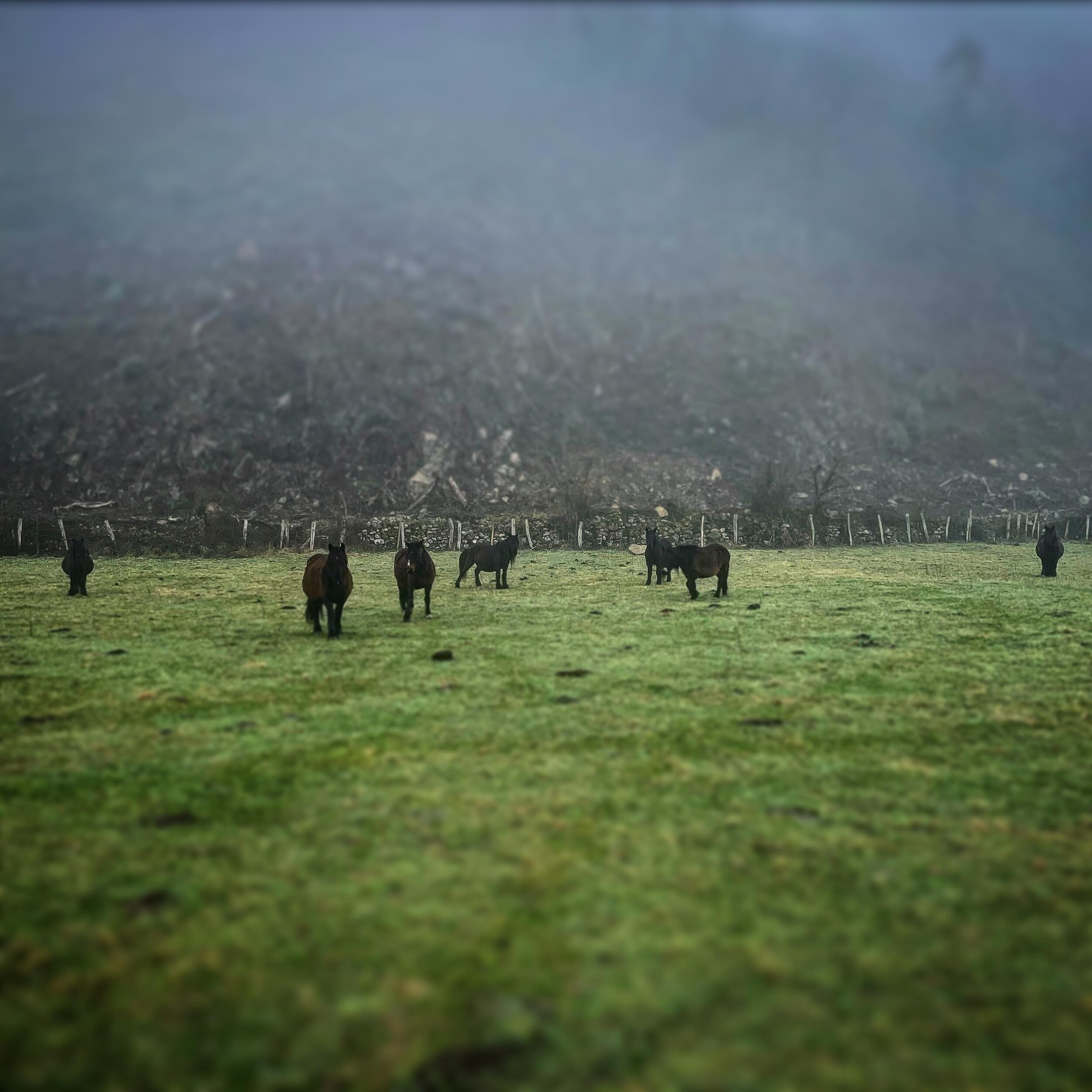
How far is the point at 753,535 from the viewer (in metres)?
37.0

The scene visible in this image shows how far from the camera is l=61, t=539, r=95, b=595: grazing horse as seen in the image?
16156 mm

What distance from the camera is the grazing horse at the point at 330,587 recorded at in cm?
1166

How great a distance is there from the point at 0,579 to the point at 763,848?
76.6ft

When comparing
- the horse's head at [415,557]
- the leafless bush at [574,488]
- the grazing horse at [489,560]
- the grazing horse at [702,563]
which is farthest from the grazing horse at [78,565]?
the leafless bush at [574,488]

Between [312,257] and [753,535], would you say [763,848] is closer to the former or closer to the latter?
[753,535]

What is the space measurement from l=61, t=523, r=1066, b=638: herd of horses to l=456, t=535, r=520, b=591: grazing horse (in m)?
0.02

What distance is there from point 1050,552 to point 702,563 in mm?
11434

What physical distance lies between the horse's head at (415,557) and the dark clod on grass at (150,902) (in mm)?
9704

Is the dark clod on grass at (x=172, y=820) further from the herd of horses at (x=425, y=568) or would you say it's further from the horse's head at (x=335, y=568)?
the horse's head at (x=335, y=568)

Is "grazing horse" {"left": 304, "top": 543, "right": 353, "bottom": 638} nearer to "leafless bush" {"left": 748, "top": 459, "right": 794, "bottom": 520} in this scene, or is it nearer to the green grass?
the green grass

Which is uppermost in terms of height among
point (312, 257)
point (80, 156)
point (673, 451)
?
point (80, 156)

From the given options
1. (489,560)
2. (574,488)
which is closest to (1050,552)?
(489,560)

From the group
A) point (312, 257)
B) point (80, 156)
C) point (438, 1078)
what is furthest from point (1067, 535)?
point (80, 156)

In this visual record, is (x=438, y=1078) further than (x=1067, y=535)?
No
